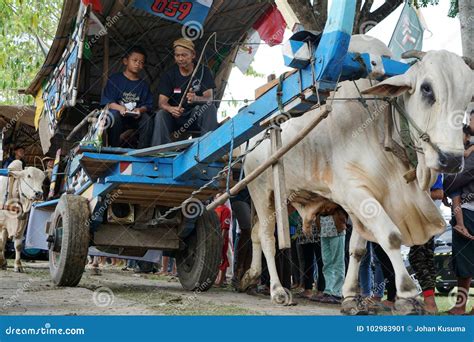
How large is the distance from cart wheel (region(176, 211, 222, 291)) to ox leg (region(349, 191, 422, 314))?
7.12ft

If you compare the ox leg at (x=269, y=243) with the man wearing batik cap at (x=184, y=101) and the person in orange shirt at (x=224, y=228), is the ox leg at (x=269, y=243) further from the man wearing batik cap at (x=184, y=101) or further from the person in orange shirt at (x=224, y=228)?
the person in orange shirt at (x=224, y=228)

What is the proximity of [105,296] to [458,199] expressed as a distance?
3.41 metres

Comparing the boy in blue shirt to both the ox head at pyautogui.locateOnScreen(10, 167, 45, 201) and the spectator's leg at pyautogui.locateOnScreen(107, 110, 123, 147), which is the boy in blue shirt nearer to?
the spectator's leg at pyautogui.locateOnScreen(107, 110, 123, 147)

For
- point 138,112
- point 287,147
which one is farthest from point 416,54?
point 138,112

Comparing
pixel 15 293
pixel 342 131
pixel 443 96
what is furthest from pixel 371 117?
pixel 15 293

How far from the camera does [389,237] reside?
16.9 ft

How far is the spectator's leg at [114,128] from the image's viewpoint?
273 inches

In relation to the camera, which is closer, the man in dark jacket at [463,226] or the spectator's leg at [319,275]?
the man in dark jacket at [463,226]

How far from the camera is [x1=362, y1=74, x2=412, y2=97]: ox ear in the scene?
5.01 meters

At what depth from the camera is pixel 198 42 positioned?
27.3 feet

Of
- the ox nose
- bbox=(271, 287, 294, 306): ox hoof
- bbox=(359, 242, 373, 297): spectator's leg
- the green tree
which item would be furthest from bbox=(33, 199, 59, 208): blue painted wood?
the green tree

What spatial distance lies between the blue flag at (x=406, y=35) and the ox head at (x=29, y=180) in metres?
6.07

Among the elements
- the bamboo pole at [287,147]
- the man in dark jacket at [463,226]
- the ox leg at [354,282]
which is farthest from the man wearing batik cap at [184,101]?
the man in dark jacket at [463,226]

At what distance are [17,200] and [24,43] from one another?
26.6ft
